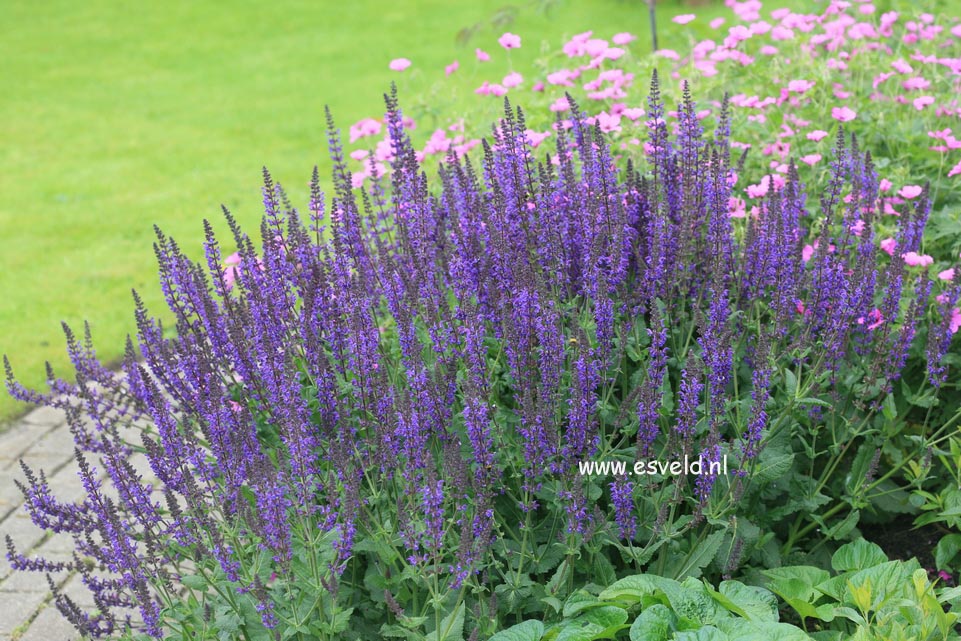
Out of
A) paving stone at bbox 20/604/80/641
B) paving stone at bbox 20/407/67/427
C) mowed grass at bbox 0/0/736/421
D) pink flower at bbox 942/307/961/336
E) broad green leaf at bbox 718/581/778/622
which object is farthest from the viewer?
mowed grass at bbox 0/0/736/421

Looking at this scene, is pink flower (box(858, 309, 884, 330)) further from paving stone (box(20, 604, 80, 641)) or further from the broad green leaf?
paving stone (box(20, 604, 80, 641))

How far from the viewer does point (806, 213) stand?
4.63m

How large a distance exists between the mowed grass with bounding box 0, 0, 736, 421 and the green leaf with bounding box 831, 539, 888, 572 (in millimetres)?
4086

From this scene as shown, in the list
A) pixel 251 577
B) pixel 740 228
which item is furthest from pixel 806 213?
pixel 251 577

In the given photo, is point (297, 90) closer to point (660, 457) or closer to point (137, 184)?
point (137, 184)

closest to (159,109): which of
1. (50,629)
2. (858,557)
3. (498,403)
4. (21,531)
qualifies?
(21,531)

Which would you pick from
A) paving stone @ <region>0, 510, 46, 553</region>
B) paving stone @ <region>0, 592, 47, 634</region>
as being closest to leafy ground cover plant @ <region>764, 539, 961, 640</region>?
paving stone @ <region>0, 592, 47, 634</region>

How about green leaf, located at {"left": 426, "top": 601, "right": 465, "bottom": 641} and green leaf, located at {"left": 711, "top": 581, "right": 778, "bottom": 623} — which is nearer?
green leaf, located at {"left": 426, "top": 601, "right": 465, "bottom": 641}

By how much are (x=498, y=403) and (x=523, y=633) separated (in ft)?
2.85

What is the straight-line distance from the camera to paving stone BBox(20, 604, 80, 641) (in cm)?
445

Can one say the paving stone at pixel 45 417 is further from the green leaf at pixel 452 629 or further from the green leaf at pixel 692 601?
the green leaf at pixel 692 601

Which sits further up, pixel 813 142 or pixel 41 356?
pixel 813 142

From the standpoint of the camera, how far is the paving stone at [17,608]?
4574 millimetres

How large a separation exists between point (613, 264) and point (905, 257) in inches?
50.3
